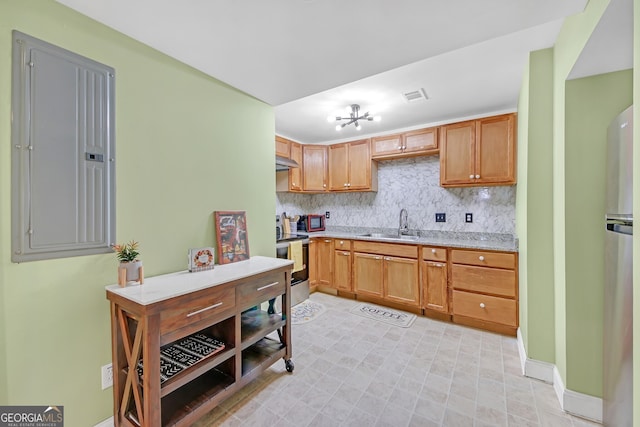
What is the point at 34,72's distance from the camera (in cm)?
115

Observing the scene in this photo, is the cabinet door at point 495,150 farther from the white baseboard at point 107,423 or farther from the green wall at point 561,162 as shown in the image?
the white baseboard at point 107,423

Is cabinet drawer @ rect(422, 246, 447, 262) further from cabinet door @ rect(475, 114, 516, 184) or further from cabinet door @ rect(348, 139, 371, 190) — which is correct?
cabinet door @ rect(348, 139, 371, 190)

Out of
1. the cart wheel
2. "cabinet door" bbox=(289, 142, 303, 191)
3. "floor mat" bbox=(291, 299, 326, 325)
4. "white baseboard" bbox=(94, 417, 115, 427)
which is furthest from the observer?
"cabinet door" bbox=(289, 142, 303, 191)

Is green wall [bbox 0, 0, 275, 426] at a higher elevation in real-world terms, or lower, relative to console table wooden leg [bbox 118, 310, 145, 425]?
higher

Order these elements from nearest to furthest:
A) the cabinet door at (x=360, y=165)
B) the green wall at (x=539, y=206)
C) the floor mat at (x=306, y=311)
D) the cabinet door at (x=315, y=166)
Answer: the green wall at (x=539, y=206) < the floor mat at (x=306, y=311) < the cabinet door at (x=360, y=165) < the cabinet door at (x=315, y=166)

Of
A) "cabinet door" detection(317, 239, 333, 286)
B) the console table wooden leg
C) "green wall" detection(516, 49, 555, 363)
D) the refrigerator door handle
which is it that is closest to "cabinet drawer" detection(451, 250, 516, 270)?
"green wall" detection(516, 49, 555, 363)

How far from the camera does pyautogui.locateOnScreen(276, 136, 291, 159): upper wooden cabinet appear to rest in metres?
3.60

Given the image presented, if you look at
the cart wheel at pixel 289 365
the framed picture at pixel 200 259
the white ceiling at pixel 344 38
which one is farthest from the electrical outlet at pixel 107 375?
the white ceiling at pixel 344 38

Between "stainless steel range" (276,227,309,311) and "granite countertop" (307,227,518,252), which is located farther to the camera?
"stainless steel range" (276,227,309,311)

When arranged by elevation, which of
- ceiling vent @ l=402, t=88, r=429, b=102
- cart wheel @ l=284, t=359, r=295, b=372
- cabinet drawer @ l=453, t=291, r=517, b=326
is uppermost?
ceiling vent @ l=402, t=88, r=429, b=102

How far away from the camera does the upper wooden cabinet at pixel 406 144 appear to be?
10.6ft

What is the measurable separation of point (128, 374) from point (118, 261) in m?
0.59

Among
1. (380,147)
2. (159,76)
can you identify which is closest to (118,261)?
(159,76)

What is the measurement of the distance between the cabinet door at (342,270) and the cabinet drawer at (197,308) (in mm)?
2160
